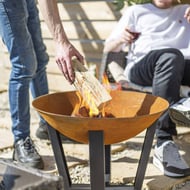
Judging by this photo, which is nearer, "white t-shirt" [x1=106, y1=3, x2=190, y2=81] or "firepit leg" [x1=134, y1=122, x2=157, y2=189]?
"firepit leg" [x1=134, y1=122, x2=157, y2=189]

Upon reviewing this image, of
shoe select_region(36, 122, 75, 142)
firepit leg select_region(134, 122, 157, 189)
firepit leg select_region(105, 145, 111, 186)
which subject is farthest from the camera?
shoe select_region(36, 122, 75, 142)

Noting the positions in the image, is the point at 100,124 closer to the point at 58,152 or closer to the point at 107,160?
the point at 58,152

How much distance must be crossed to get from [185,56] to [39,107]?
1170 mm

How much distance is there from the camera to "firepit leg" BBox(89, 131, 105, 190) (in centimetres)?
180

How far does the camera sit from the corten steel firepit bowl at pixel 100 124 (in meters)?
1.77

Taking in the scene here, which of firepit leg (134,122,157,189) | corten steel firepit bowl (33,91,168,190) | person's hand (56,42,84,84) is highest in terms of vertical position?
person's hand (56,42,84,84)

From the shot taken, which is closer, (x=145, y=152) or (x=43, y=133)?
(x=145, y=152)

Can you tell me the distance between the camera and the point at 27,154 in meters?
2.55

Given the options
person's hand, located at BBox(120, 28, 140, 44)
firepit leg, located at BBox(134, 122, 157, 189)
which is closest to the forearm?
firepit leg, located at BBox(134, 122, 157, 189)

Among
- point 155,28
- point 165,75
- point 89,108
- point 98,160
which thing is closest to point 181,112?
point 165,75

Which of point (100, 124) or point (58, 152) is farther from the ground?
point (100, 124)

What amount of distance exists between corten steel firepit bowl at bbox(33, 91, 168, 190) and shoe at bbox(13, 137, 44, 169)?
1.41ft

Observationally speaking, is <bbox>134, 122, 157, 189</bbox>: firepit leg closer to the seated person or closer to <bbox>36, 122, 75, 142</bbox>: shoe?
the seated person

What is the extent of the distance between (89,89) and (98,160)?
306mm
